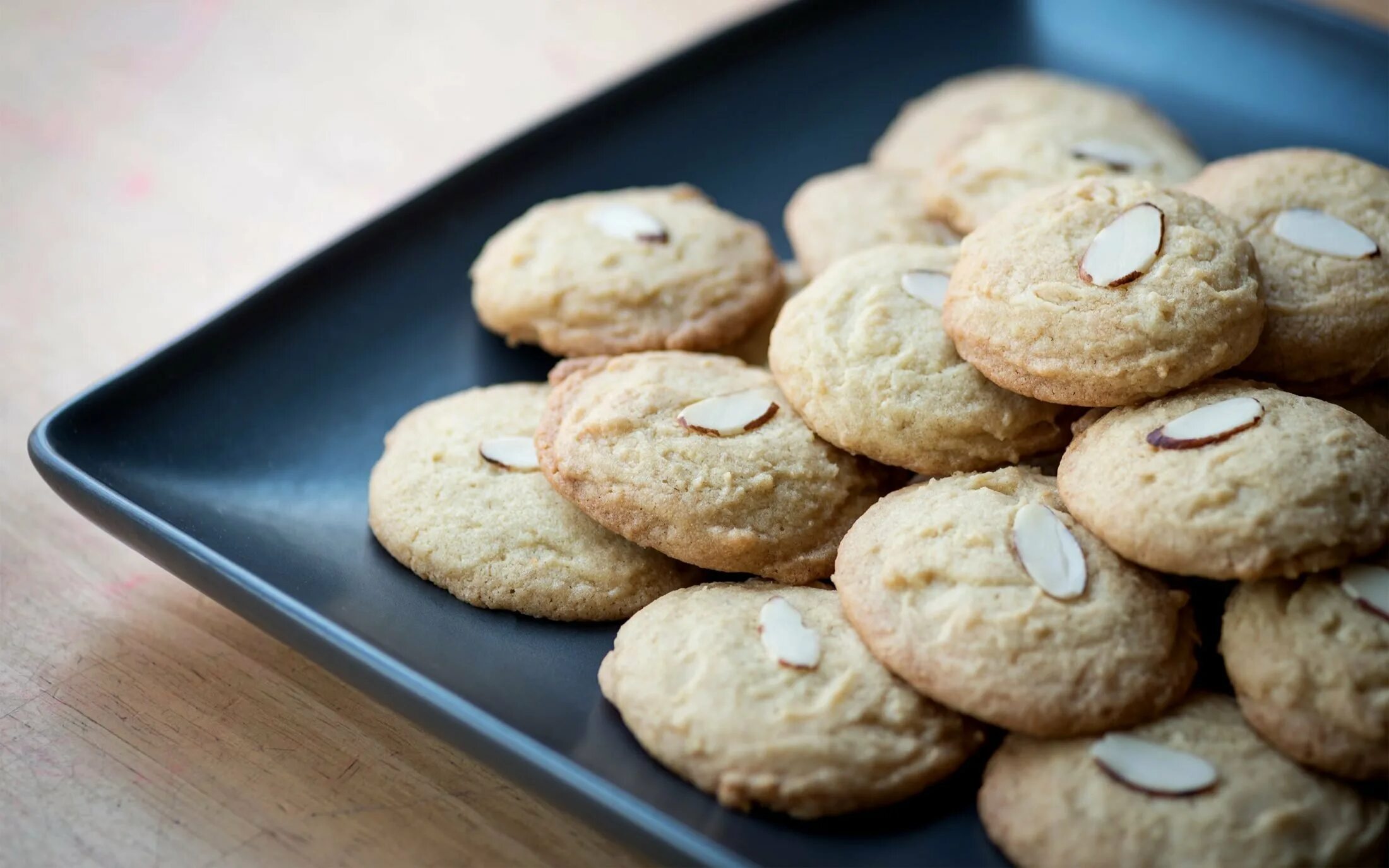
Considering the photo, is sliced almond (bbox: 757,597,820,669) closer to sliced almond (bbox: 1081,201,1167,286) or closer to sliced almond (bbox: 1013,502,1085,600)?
sliced almond (bbox: 1013,502,1085,600)

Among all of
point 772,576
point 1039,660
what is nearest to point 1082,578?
point 1039,660

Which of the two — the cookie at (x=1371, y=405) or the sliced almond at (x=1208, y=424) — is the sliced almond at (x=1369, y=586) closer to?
the sliced almond at (x=1208, y=424)

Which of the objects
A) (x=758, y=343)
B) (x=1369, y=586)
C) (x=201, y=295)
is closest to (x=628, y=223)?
(x=758, y=343)

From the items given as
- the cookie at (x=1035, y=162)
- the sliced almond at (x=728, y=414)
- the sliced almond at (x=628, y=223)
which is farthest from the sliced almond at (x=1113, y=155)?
the sliced almond at (x=728, y=414)

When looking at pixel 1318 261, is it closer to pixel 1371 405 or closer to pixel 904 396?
pixel 1371 405

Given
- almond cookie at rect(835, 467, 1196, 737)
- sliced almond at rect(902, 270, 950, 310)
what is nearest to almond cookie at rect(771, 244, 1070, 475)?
sliced almond at rect(902, 270, 950, 310)

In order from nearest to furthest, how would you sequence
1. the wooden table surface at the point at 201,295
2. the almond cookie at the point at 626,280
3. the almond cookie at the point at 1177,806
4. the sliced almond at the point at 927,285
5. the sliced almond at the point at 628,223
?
1. the almond cookie at the point at 1177,806
2. the wooden table surface at the point at 201,295
3. the sliced almond at the point at 927,285
4. the almond cookie at the point at 626,280
5. the sliced almond at the point at 628,223
